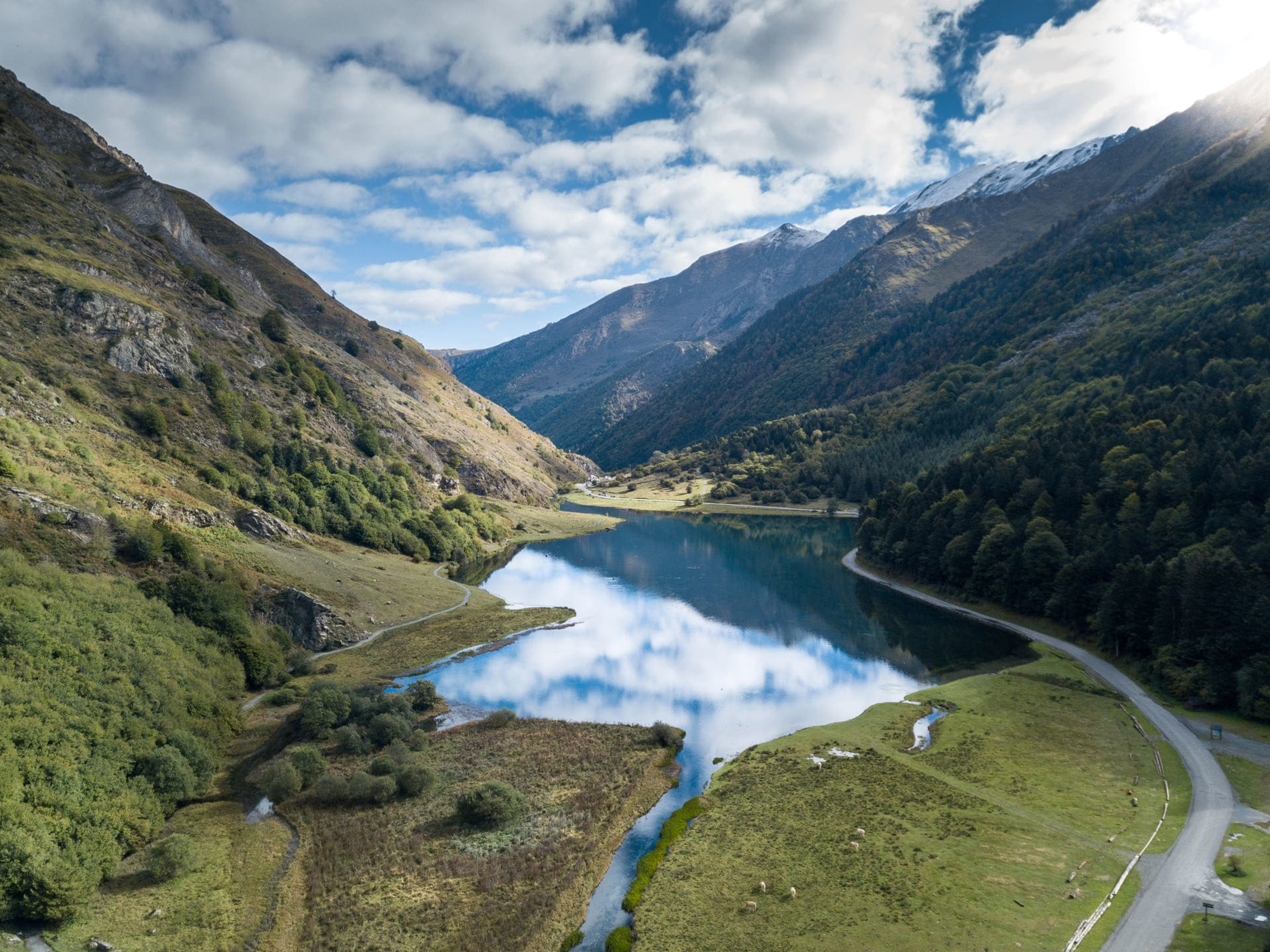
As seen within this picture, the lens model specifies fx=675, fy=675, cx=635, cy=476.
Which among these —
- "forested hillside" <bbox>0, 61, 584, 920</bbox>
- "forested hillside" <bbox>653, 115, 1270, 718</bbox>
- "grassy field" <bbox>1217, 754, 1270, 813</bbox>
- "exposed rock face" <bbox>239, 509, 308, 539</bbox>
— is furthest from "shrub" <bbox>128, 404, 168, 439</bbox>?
"grassy field" <bbox>1217, 754, 1270, 813</bbox>

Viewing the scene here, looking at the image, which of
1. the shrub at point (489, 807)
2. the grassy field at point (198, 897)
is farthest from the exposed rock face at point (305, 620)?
the shrub at point (489, 807)

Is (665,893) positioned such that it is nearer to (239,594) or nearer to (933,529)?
(239,594)

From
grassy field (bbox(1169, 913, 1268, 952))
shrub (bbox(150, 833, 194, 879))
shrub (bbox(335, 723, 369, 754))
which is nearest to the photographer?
grassy field (bbox(1169, 913, 1268, 952))

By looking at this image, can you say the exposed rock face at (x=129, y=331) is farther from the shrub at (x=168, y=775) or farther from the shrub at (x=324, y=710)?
the shrub at (x=168, y=775)

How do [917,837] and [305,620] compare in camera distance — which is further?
[305,620]

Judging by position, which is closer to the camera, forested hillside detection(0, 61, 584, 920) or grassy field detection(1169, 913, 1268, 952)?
grassy field detection(1169, 913, 1268, 952)

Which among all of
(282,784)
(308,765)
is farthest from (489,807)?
(308,765)

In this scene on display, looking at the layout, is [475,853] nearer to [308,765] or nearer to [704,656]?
[308,765]

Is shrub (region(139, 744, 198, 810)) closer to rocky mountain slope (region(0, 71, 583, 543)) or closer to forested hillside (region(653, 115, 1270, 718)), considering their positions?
rocky mountain slope (region(0, 71, 583, 543))
